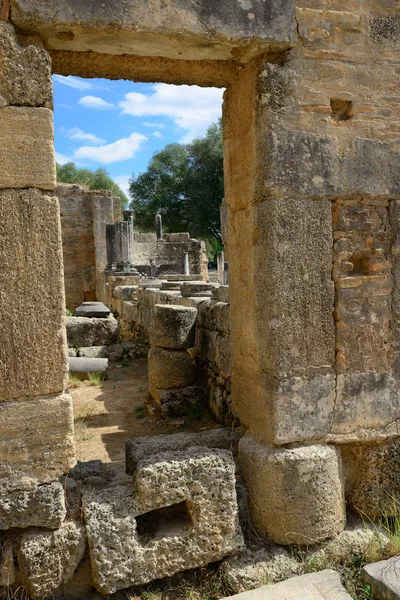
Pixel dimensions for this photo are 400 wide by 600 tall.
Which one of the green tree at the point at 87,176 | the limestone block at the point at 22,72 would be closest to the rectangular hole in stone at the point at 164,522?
the limestone block at the point at 22,72

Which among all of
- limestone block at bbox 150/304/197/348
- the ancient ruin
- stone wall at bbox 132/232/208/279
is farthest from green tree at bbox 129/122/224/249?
the ancient ruin

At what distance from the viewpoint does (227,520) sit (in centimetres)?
297

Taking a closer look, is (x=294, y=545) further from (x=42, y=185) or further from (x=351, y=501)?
(x=42, y=185)

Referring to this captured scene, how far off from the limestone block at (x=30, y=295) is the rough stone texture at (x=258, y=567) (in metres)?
1.50

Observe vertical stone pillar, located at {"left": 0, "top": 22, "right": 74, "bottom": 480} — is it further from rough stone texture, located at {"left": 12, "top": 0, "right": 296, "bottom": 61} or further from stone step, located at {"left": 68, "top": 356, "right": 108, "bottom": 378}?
stone step, located at {"left": 68, "top": 356, "right": 108, "bottom": 378}

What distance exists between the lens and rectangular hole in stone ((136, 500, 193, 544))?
2930mm

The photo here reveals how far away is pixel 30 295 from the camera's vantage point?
2.70 m

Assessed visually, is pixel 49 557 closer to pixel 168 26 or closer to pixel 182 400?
pixel 168 26

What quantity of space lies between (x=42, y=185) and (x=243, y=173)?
136 centimetres

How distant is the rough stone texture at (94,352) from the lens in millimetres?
9305

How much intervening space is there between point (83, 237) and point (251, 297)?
55.9 ft

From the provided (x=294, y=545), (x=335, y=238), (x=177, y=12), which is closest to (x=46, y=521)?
(x=294, y=545)

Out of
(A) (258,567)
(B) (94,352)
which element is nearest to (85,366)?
(B) (94,352)

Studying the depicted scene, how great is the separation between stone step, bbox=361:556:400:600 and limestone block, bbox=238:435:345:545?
31 cm
